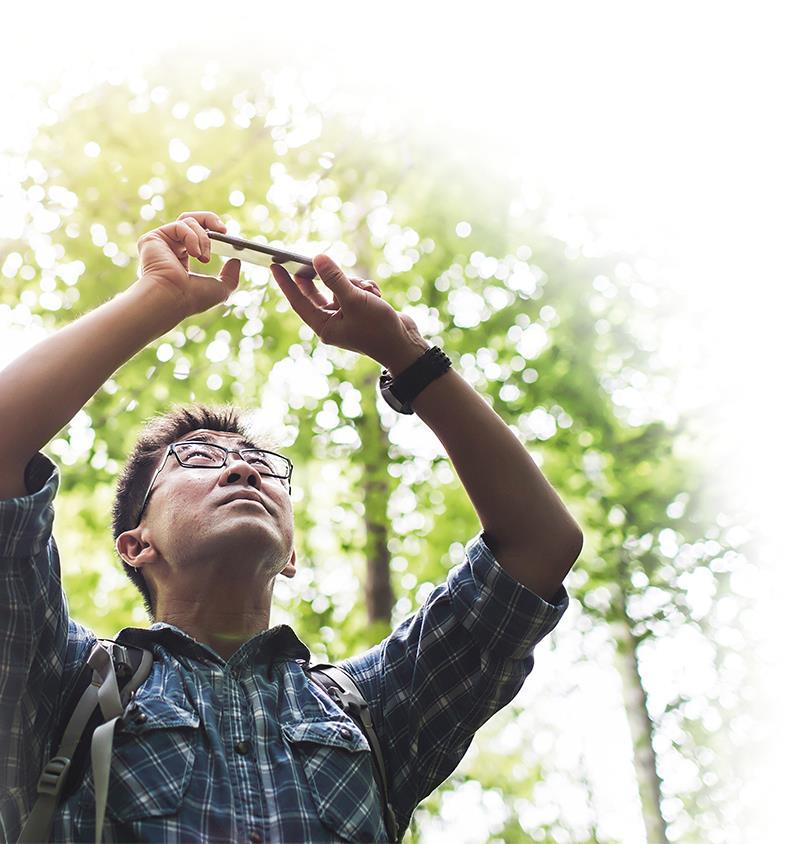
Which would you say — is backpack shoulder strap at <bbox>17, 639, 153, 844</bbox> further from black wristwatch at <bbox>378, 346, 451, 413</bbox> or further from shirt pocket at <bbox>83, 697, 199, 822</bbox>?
black wristwatch at <bbox>378, 346, 451, 413</bbox>

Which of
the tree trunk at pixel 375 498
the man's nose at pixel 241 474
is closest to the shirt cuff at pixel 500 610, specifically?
the man's nose at pixel 241 474

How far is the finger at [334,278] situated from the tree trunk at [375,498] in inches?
117

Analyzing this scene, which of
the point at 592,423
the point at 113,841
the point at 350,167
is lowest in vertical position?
the point at 113,841

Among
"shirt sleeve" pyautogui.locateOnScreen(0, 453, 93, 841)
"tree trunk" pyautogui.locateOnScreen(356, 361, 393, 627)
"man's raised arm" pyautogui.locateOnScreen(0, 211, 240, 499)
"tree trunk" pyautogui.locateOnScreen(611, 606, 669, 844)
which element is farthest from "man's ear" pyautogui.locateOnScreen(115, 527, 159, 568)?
"tree trunk" pyautogui.locateOnScreen(611, 606, 669, 844)

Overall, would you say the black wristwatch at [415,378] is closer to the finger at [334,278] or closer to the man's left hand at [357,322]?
the man's left hand at [357,322]

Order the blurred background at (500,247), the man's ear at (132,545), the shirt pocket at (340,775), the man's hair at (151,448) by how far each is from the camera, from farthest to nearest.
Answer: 1. the blurred background at (500,247)
2. the man's hair at (151,448)
3. the man's ear at (132,545)
4. the shirt pocket at (340,775)

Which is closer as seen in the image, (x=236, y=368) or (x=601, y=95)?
(x=601, y=95)

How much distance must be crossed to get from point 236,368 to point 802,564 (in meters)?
2.96

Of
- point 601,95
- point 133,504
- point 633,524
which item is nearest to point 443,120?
point 601,95

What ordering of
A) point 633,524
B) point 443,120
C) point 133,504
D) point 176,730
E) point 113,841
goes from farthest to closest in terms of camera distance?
1. point 633,524
2. point 443,120
3. point 133,504
4. point 176,730
5. point 113,841

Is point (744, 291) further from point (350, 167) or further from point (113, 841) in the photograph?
point (113, 841)

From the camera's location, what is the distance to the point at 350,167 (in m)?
4.39

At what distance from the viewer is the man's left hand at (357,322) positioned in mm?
1961

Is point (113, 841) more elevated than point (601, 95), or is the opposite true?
point (601, 95)
